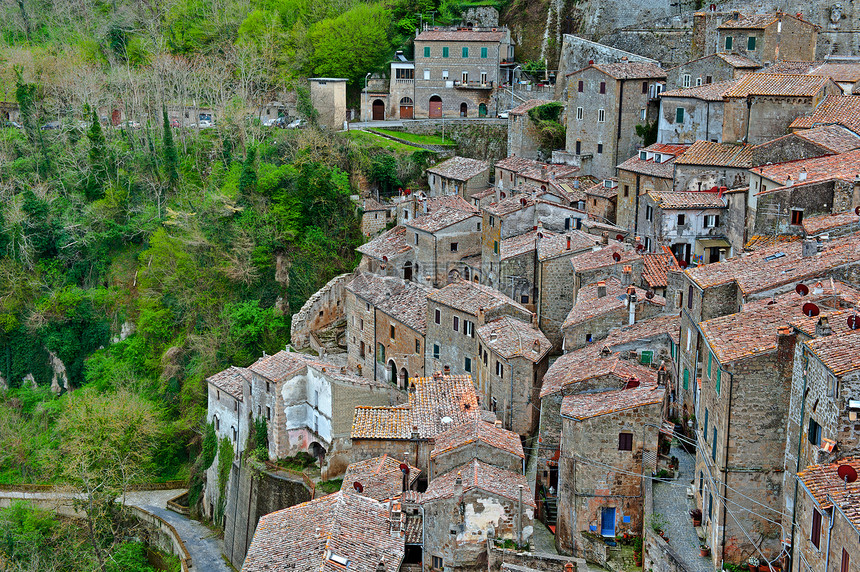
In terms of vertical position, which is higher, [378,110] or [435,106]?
[435,106]

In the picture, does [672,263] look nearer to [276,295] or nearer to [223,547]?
[223,547]

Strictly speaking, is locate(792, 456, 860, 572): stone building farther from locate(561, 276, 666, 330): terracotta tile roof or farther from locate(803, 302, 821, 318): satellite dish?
locate(561, 276, 666, 330): terracotta tile roof

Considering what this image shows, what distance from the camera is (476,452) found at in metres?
28.0

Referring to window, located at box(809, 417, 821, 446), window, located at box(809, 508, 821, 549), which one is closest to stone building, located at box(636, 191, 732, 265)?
window, located at box(809, 417, 821, 446)

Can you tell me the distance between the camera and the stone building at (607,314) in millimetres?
31984

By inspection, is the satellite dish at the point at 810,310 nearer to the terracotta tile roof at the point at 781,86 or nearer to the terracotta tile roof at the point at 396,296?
the terracotta tile roof at the point at 781,86

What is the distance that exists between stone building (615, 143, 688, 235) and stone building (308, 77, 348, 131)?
1042 inches

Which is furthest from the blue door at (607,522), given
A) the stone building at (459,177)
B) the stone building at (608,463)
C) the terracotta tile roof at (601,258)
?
the stone building at (459,177)

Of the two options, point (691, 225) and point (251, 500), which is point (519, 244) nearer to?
point (691, 225)

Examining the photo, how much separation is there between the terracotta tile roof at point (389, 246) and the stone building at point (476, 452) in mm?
18509

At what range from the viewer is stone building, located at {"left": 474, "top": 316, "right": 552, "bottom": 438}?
32812mm

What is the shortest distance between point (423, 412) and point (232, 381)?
12951mm

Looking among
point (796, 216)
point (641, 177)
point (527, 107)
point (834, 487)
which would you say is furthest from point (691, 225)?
point (834, 487)

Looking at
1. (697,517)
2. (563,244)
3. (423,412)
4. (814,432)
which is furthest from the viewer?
(563,244)
